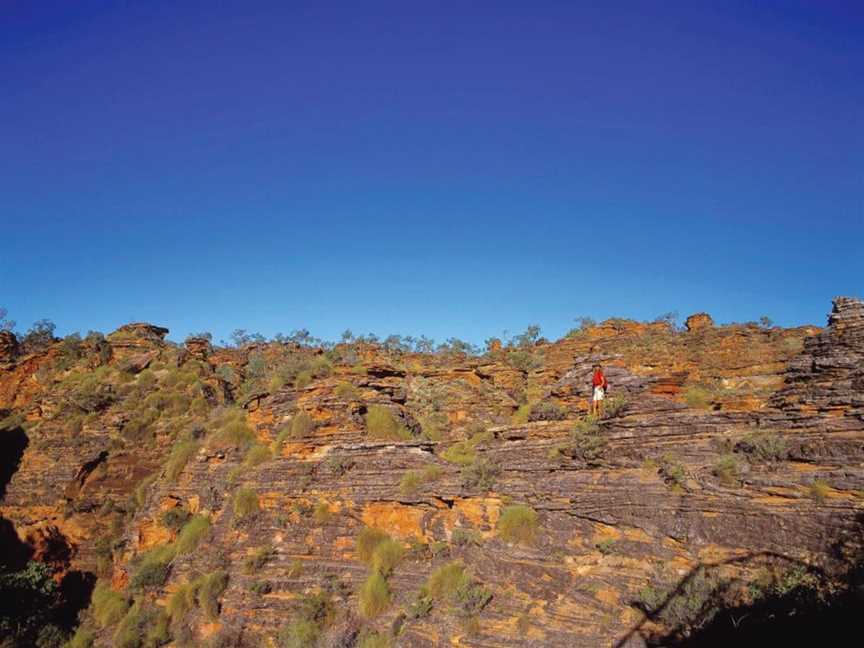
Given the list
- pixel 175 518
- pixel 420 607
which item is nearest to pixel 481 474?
pixel 420 607

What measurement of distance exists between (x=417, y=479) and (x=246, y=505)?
689 cm

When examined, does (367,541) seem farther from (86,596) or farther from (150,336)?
(150,336)

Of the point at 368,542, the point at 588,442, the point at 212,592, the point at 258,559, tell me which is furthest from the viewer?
the point at 212,592

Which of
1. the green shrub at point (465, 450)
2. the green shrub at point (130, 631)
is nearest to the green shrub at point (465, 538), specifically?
the green shrub at point (465, 450)

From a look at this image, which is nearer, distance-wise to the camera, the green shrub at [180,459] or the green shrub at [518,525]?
the green shrub at [518,525]

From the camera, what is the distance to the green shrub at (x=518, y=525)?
1273cm

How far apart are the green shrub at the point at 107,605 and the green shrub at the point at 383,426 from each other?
39.5ft

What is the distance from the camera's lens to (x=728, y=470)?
10.8 meters

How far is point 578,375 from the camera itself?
18047 millimetres

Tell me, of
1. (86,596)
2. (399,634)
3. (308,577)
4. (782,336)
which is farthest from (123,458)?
(782,336)

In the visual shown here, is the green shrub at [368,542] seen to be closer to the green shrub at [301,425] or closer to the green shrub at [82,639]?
the green shrub at [301,425]

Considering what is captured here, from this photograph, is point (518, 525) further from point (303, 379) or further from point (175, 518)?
point (175, 518)

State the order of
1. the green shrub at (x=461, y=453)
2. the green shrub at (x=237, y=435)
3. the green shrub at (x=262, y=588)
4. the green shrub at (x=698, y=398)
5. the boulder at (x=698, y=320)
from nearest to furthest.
A: the green shrub at (x=698, y=398) < the green shrub at (x=262, y=588) < the green shrub at (x=461, y=453) < the green shrub at (x=237, y=435) < the boulder at (x=698, y=320)

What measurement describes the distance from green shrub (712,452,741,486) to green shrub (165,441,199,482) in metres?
21.1
